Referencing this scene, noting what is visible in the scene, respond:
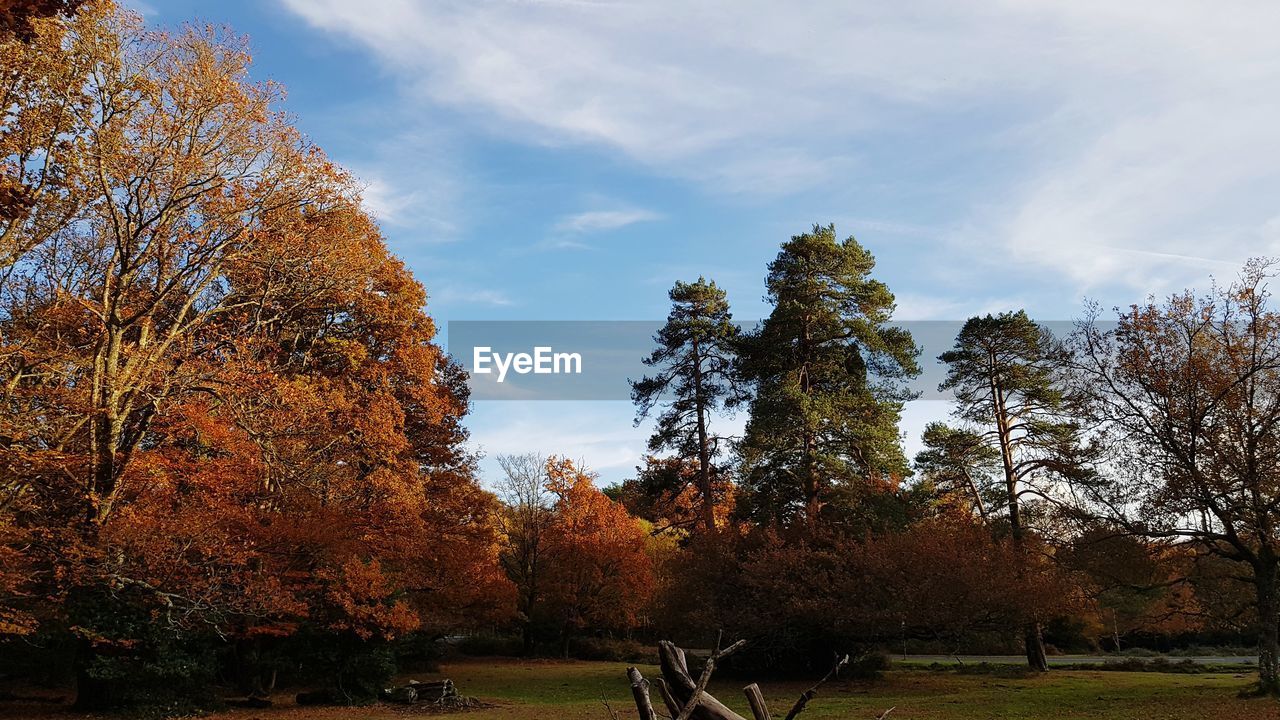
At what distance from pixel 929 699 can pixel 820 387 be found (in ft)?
44.0

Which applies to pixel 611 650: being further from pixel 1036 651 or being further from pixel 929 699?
pixel 929 699

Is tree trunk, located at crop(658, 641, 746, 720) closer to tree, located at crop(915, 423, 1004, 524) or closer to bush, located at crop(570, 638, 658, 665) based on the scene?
tree, located at crop(915, 423, 1004, 524)

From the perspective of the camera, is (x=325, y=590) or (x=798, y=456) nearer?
(x=325, y=590)

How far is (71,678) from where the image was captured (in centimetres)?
2655

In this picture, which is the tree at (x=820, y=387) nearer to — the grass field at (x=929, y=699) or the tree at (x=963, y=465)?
the tree at (x=963, y=465)

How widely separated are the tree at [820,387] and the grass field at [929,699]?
655 centimetres

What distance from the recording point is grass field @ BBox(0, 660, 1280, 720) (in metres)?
18.2

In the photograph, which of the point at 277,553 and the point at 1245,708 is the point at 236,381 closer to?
the point at 277,553

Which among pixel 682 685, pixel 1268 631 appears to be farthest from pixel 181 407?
pixel 1268 631

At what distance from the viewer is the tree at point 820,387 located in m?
29.3

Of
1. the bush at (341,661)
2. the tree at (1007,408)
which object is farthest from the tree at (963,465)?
the bush at (341,661)

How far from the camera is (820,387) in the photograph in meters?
32.5

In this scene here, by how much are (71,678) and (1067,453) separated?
34307mm

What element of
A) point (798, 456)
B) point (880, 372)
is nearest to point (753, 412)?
point (798, 456)
